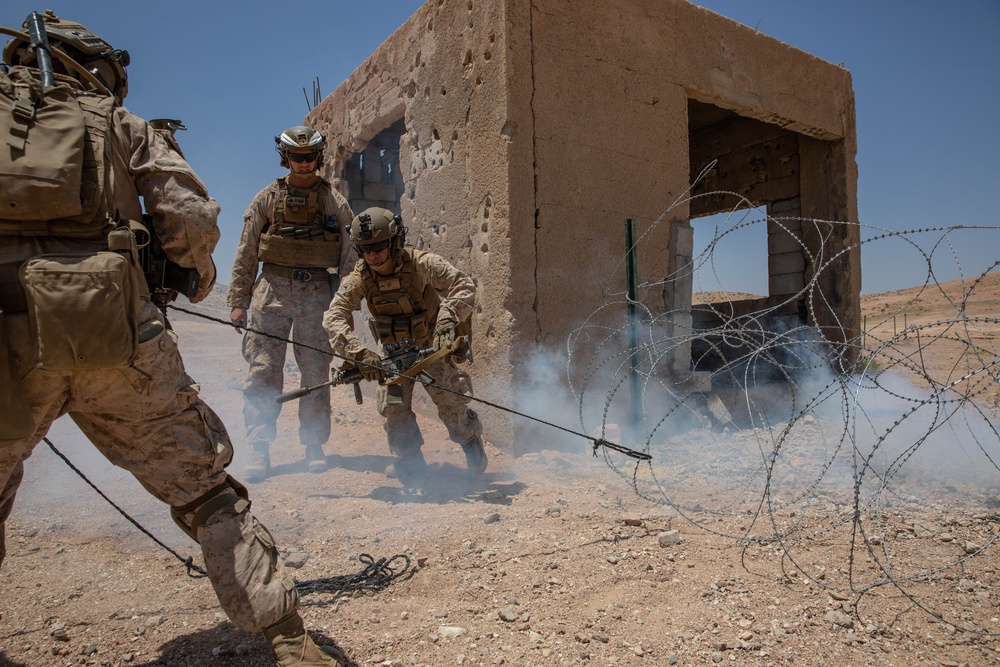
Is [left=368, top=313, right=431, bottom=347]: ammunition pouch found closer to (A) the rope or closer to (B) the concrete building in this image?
(B) the concrete building

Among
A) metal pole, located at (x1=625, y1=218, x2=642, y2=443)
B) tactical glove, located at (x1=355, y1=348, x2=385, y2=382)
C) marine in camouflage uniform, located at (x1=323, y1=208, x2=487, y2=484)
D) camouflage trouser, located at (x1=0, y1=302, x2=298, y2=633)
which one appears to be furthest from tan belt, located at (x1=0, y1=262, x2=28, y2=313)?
metal pole, located at (x1=625, y1=218, x2=642, y2=443)

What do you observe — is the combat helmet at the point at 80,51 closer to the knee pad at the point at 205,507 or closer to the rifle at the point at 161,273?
the rifle at the point at 161,273

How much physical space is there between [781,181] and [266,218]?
5.34 m

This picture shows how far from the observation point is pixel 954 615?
6.87ft

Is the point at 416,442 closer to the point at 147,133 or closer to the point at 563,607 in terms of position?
the point at 563,607

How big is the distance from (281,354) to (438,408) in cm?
111

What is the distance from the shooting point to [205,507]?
182 centimetres

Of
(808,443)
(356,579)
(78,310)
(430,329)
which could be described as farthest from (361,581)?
(808,443)

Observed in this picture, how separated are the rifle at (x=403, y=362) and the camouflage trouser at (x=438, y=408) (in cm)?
21

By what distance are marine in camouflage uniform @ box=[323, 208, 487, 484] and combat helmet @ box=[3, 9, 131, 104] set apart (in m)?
1.48

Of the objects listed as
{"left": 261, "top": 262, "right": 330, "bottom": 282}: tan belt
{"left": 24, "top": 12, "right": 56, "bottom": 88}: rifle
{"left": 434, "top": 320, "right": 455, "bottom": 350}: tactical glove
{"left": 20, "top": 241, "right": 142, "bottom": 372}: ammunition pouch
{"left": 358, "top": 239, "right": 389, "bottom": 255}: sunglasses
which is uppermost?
{"left": 24, "top": 12, "right": 56, "bottom": 88}: rifle

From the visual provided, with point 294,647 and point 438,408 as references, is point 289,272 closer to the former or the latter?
point 438,408

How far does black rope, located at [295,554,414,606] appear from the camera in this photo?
2383 mm

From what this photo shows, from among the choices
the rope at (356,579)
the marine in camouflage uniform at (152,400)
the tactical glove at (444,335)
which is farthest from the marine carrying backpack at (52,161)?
the tactical glove at (444,335)
